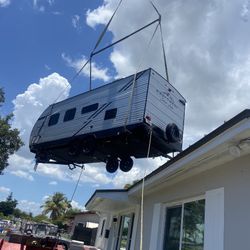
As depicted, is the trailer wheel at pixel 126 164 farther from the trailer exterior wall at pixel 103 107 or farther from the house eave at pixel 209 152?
the house eave at pixel 209 152

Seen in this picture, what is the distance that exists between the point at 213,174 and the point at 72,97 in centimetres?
811

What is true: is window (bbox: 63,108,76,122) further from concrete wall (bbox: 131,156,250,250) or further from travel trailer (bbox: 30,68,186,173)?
concrete wall (bbox: 131,156,250,250)

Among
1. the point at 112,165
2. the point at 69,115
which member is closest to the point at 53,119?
the point at 69,115

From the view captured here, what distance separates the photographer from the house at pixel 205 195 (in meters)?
3.89

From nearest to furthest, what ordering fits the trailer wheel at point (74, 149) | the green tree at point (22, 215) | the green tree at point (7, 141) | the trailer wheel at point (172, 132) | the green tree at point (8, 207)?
the trailer wheel at point (172, 132), the trailer wheel at point (74, 149), the green tree at point (7, 141), the green tree at point (22, 215), the green tree at point (8, 207)

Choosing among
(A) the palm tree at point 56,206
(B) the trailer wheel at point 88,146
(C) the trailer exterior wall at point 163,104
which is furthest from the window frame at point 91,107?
(A) the palm tree at point 56,206

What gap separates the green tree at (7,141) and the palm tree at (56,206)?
23536 mm

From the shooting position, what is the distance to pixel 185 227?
219 inches

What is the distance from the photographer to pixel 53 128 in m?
12.4

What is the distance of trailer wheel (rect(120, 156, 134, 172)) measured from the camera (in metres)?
11.7

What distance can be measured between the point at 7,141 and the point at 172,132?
19.8 m

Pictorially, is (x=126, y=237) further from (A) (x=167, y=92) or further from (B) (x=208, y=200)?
(B) (x=208, y=200)

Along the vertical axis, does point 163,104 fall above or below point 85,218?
above

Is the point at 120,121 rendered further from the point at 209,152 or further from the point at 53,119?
the point at 209,152
